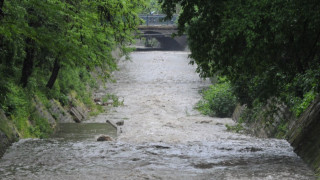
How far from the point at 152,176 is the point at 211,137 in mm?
9956

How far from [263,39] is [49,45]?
13.8ft

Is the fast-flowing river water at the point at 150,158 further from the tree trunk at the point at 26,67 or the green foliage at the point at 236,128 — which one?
the tree trunk at the point at 26,67

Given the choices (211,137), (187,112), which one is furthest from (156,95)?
(211,137)

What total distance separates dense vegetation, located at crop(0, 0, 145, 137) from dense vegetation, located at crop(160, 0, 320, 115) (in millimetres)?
2685

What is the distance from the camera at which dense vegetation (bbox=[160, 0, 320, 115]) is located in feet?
31.9

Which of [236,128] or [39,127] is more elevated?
[39,127]

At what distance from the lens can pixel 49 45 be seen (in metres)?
9.68

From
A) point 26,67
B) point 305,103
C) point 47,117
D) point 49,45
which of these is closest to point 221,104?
point 47,117

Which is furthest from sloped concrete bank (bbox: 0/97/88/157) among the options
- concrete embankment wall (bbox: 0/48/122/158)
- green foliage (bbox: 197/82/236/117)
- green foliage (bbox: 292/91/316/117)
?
green foliage (bbox: 292/91/316/117)

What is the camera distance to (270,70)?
12.7 metres

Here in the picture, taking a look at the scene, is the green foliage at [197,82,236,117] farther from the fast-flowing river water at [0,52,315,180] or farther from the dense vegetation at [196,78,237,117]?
the fast-flowing river water at [0,52,315,180]

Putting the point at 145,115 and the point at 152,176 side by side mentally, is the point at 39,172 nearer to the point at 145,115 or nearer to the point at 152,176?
the point at 152,176

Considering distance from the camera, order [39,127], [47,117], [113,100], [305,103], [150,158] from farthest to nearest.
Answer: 1. [113,100]
2. [47,117]
3. [39,127]
4. [305,103]
5. [150,158]

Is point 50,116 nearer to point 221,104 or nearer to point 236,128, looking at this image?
point 236,128
